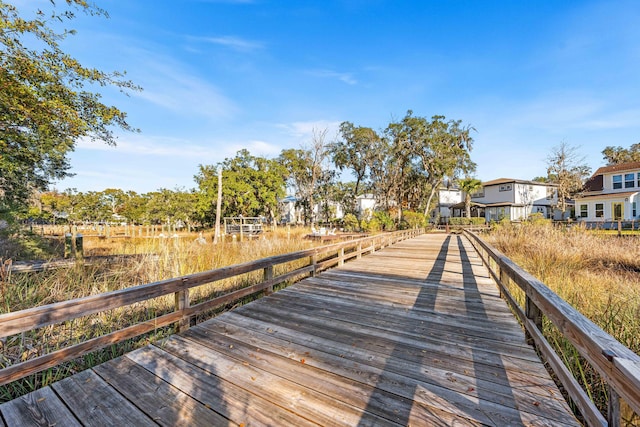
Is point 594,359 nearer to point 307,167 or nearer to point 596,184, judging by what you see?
point 307,167

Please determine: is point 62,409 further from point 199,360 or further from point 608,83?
point 608,83

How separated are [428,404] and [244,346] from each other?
1692mm

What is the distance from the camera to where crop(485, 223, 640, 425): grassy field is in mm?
2695

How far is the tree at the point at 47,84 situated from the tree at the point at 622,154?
5769 cm

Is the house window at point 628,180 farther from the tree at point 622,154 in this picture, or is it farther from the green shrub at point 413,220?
the tree at point 622,154


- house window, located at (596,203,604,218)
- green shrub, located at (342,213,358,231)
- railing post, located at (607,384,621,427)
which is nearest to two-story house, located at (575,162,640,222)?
house window, located at (596,203,604,218)

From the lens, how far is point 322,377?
2096 millimetres

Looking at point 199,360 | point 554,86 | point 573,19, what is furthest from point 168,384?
point 554,86

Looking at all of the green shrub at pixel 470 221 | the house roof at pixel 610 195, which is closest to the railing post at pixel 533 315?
the green shrub at pixel 470 221

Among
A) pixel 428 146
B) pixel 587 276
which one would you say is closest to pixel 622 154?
pixel 428 146

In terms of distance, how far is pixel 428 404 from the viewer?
5.88ft

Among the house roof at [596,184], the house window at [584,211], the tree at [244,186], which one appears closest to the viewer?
the house window at [584,211]

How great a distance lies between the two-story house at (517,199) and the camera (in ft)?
103

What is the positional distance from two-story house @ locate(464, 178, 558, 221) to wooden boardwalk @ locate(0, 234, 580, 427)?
110 feet
